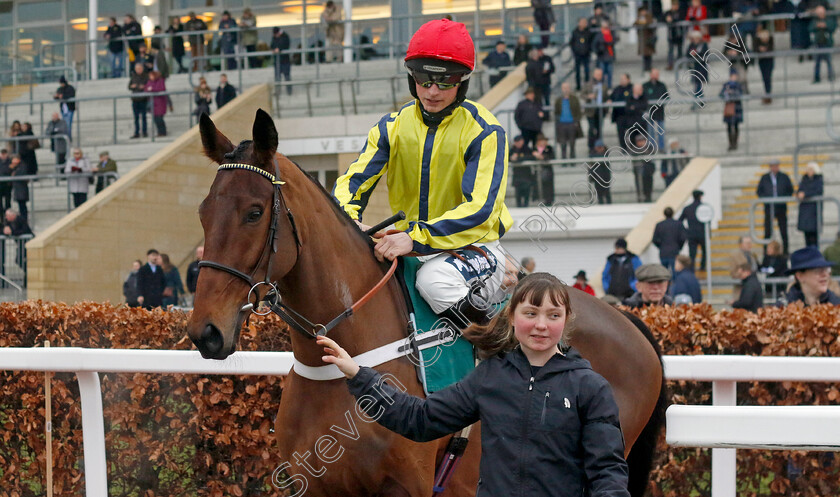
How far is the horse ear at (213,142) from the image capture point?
327 centimetres

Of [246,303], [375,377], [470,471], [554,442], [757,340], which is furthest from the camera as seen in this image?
[757,340]

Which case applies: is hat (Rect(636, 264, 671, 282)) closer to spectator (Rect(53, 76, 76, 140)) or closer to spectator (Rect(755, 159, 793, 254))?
Answer: spectator (Rect(755, 159, 793, 254))

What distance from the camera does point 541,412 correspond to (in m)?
2.58

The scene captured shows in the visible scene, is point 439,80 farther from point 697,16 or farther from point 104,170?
point 697,16

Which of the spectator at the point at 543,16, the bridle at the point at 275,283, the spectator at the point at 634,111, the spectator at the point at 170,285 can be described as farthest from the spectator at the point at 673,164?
the bridle at the point at 275,283

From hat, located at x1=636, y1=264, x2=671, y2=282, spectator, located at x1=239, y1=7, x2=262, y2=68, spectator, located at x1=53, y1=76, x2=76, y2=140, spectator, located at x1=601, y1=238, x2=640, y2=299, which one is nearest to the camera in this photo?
hat, located at x1=636, y1=264, x2=671, y2=282

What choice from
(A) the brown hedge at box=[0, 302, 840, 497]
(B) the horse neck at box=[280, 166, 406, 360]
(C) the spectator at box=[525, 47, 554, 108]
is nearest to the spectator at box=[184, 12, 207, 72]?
(C) the spectator at box=[525, 47, 554, 108]

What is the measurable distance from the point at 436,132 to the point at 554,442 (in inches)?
61.4

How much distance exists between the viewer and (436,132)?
12.5 ft

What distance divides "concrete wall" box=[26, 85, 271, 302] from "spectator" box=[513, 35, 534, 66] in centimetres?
524

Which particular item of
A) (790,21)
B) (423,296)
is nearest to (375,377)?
(423,296)

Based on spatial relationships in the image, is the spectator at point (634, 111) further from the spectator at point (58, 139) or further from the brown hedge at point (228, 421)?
the spectator at point (58, 139)

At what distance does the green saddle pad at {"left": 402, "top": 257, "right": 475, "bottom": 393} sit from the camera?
3.52 m

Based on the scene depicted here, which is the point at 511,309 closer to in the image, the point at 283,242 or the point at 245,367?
the point at 283,242
